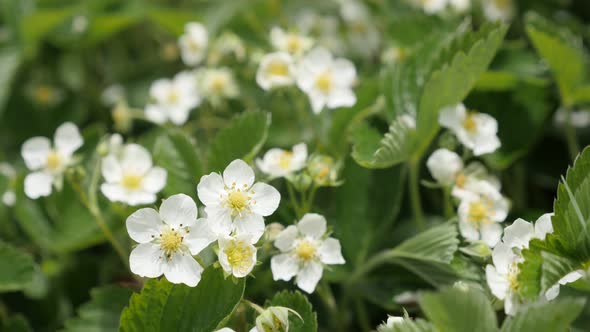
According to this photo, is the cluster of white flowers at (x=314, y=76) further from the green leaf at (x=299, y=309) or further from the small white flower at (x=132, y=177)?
the green leaf at (x=299, y=309)

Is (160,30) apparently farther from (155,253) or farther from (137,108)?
(155,253)

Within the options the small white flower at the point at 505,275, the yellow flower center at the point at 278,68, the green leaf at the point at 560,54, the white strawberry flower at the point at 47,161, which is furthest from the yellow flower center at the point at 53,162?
the green leaf at the point at 560,54

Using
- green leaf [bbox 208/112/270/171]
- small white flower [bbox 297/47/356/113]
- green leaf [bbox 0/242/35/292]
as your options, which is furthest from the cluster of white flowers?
green leaf [bbox 0/242/35/292]

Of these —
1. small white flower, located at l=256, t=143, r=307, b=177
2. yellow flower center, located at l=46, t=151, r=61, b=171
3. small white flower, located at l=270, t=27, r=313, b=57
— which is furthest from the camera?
small white flower, located at l=270, t=27, r=313, b=57

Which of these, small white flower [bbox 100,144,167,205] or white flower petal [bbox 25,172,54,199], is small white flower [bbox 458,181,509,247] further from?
white flower petal [bbox 25,172,54,199]

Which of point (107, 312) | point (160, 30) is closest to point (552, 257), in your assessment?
point (107, 312)

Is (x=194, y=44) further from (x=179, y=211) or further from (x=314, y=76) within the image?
(x=179, y=211)
